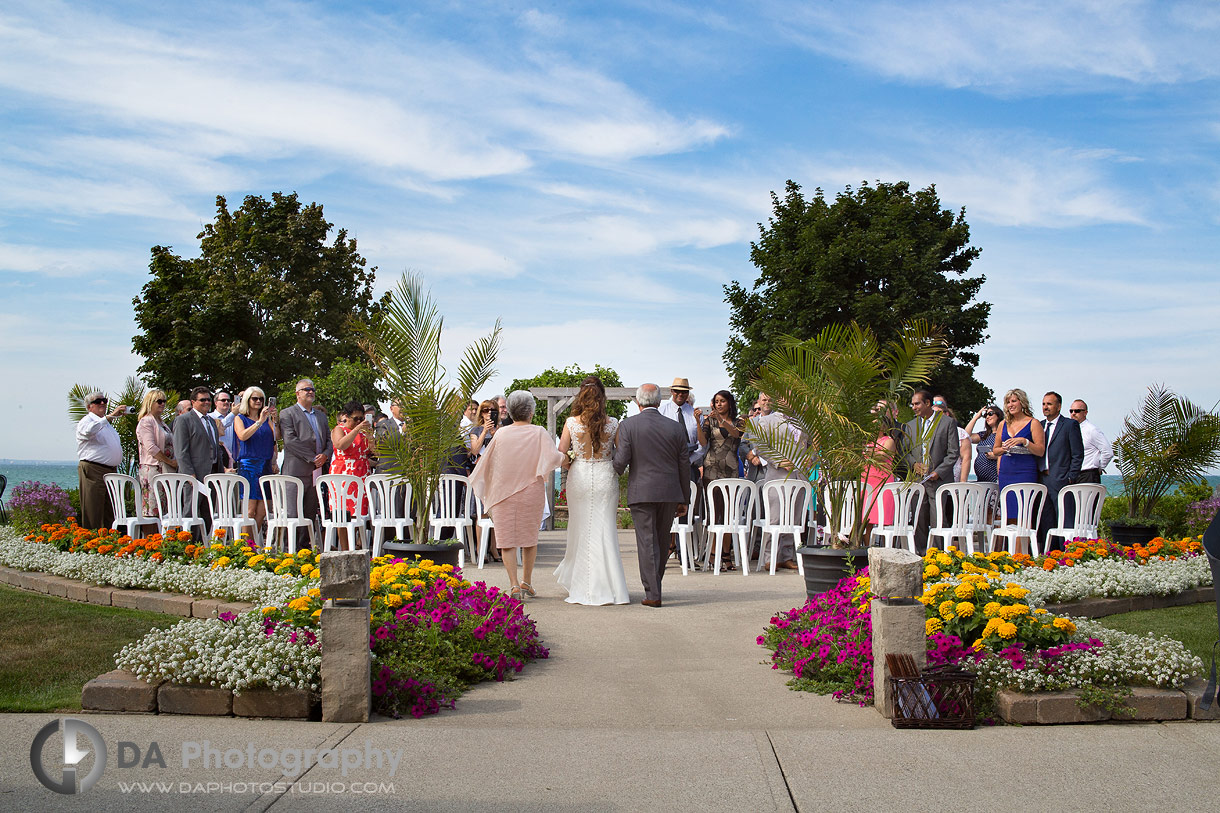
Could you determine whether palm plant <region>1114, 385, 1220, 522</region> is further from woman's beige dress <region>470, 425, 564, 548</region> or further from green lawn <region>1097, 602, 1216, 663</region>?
woman's beige dress <region>470, 425, 564, 548</region>

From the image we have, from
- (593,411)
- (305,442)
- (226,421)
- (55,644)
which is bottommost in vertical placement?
(55,644)

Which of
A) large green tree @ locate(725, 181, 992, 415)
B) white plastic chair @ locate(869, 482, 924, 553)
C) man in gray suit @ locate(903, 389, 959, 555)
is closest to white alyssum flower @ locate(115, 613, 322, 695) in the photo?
white plastic chair @ locate(869, 482, 924, 553)

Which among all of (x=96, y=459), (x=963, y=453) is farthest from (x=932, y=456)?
(x=96, y=459)

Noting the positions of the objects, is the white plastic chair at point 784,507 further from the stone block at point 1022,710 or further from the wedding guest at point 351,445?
the stone block at point 1022,710

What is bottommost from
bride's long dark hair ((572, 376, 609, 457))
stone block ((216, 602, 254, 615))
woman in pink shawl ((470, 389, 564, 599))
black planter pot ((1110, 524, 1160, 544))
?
stone block ((216, 602, 254, 615))

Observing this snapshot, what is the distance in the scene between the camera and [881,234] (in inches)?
1230

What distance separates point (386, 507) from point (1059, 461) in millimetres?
7893

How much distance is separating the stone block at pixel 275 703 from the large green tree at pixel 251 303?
2765cm

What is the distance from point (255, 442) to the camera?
11930 millimetres

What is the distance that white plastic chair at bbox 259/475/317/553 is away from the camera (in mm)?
11195

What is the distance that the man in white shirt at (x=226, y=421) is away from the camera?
12703 millimetres

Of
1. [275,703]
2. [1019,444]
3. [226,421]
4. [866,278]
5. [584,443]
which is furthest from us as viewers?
[866,278]

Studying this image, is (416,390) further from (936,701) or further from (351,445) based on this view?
(936,701)

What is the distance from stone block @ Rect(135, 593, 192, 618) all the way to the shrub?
4.52m
